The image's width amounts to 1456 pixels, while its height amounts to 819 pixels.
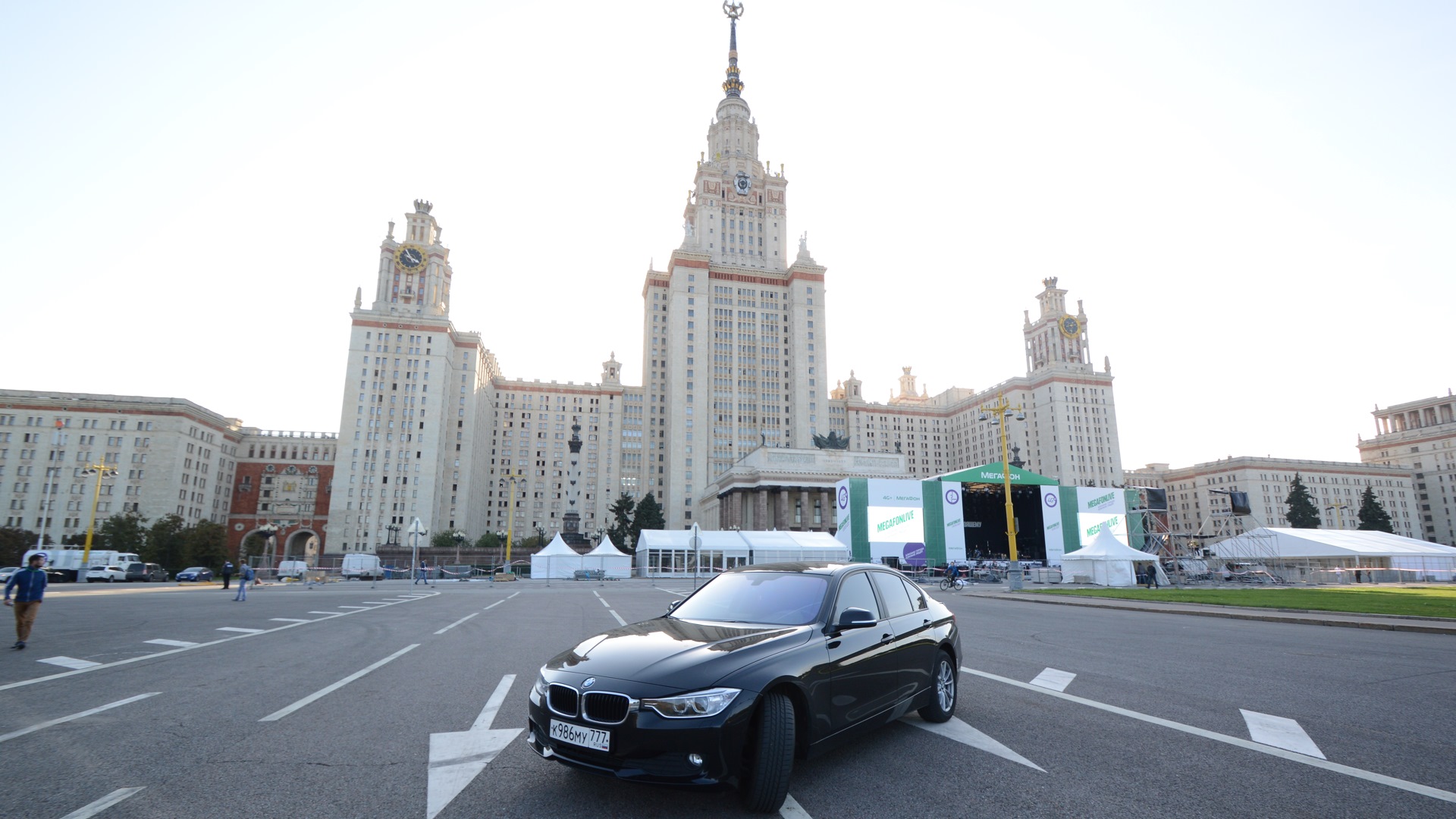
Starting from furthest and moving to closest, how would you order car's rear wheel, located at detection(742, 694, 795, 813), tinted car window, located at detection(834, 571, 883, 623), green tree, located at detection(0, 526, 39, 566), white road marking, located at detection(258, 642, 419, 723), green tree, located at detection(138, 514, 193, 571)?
green tree, located at detection(138, 514, 193, 571) → green tree, located at detection(0, 526, 39, 566) → white road marking, located at detection(258, 642, 419, 723) → tinted car window, located at detection(834, 571, 883, 623) → car's rear wheel, located at detection(742, 694, 795, 813)

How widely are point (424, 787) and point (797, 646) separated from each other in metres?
2.57

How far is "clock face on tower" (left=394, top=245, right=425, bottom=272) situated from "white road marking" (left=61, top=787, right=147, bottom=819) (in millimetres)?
112080

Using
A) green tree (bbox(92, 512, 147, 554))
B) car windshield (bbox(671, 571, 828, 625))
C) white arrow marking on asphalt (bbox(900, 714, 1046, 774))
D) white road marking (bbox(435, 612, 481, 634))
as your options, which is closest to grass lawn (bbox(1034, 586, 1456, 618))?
white arrow marking on asphalt (bbox(900, 714, 1046, 774))

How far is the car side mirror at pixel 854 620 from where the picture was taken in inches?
195

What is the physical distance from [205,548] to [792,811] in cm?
7577

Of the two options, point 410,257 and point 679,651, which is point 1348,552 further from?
point 410,257

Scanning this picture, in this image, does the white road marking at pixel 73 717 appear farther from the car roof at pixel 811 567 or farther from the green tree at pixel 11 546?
the green tree at pixel 11 546

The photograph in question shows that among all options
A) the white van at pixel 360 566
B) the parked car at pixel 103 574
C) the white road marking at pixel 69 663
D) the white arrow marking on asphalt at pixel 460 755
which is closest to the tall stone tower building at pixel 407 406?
the white van at pixel 360 566

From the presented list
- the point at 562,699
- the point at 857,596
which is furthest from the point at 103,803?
the point at 857,596

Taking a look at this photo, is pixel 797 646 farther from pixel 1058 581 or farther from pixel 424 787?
pixel 1058 581

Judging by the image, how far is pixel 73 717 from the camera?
6418 millimetres

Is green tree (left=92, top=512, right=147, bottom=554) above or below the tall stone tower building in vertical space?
below

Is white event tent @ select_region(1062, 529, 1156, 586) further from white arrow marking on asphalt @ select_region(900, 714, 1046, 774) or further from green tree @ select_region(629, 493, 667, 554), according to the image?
green tree @ select_region(629, 493, 667, 554)

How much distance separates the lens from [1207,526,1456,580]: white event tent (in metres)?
41.6
